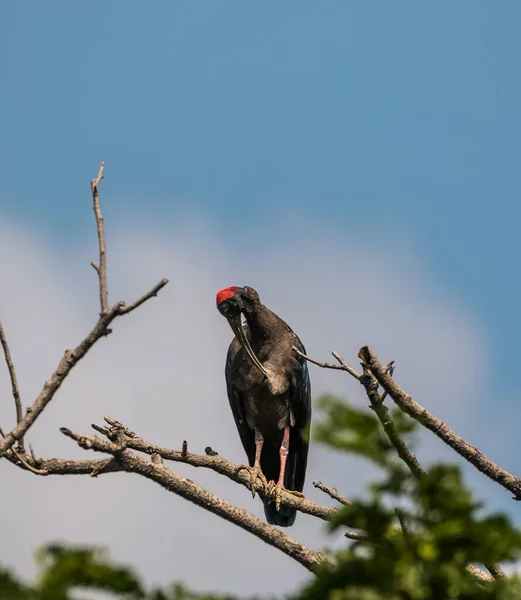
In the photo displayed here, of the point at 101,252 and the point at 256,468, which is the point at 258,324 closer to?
the point at 256,468

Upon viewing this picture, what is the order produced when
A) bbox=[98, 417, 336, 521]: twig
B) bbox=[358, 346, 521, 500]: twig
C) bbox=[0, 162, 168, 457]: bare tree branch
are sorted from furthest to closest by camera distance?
bbox=[98, 417, 336, 521]: twig → bbox=[358, 346, 521, 500]: twig → bbox=[0, 162, 168, 457]: bare tree branch

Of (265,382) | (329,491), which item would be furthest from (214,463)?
(265,382)

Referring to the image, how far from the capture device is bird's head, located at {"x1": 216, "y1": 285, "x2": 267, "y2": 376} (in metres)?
10.6

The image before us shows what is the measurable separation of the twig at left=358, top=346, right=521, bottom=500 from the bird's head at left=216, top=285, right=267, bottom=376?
484 centimetres

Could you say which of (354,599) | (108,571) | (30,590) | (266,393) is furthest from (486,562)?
(266,393)

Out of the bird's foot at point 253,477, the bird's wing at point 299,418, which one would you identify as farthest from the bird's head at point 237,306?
the bird's foot at point 253,477

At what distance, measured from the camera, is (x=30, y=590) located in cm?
177

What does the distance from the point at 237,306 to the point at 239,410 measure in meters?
1.26

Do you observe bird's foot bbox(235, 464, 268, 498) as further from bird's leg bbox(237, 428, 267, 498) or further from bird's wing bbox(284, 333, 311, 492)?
bird's wing bbox(284, 333, 311, 492)

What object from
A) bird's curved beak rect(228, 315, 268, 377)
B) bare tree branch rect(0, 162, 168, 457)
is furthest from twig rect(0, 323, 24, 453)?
bird's curved beak rect(228, 315, 268, 377)

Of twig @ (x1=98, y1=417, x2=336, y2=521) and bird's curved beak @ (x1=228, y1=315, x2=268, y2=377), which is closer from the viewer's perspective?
twig @ (x1=98, y1=417, x2=336, y2=521)

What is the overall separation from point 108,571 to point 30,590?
164 millimetres

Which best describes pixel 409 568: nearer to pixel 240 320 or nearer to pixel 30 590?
pixel 30 590

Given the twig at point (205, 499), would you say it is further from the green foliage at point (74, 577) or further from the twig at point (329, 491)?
the green foliage at point (74, 577)
